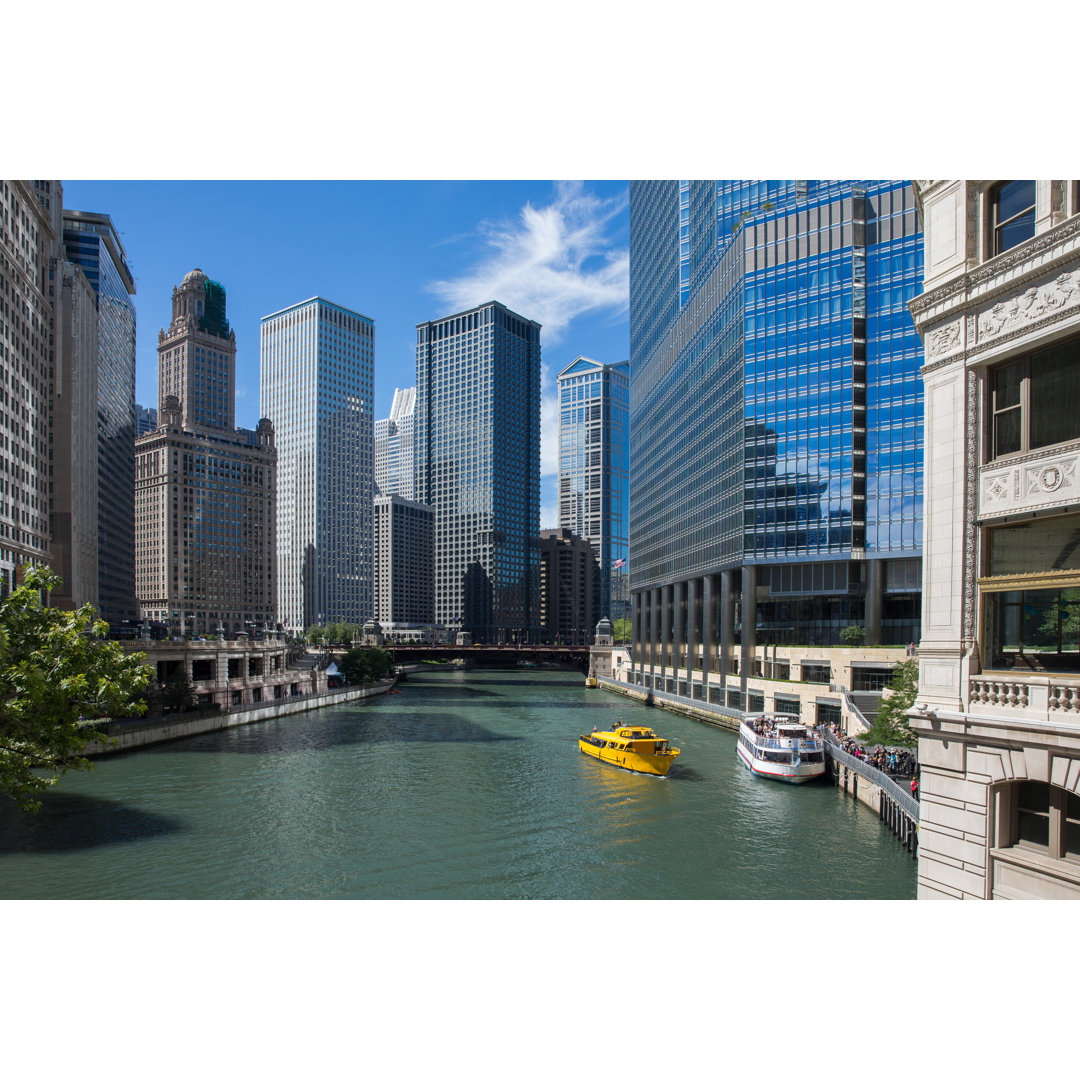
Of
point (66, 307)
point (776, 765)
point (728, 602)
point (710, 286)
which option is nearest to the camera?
point (776, 765)

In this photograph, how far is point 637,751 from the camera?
49500 millimetres

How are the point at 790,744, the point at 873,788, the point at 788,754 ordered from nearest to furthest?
the point at 873,788
the point at 788,754
the point at 790,744

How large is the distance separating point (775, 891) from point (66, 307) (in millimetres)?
108852

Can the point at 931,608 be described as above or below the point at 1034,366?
below

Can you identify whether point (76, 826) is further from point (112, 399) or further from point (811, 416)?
point (112, 399)

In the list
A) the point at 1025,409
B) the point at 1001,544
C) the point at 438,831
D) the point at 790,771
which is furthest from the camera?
the point at 790,771

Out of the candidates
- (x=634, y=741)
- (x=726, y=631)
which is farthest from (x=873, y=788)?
(x=726, y=631)

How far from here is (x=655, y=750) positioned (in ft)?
161

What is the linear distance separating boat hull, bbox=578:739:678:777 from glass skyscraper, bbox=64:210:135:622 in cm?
11585

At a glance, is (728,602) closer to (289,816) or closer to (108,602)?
(289,816)

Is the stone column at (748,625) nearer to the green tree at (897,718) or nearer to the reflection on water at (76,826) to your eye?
the green tree at (897,718)

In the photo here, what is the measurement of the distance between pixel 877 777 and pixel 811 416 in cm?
4132

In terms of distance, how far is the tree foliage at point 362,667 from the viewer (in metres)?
118

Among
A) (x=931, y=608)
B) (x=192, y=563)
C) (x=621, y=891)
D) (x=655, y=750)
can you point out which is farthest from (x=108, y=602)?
(x=931, y=608)
